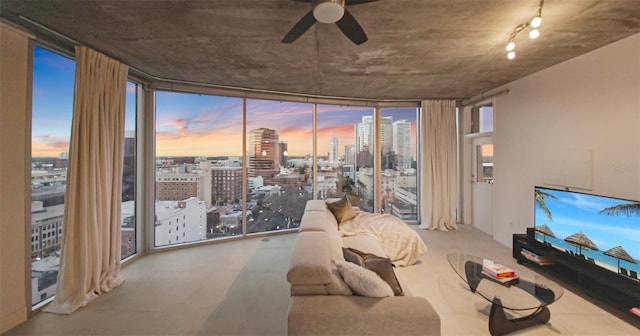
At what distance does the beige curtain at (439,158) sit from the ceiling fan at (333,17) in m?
3.39

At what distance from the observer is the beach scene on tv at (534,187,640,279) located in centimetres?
208

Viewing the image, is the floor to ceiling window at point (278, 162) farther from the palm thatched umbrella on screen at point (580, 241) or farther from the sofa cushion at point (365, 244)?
the palm thatched umbrella on screen at point (580, 241)

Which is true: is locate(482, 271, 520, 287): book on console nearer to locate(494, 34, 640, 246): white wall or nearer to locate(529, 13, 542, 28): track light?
locate(494, 34, 640, 246): white wall

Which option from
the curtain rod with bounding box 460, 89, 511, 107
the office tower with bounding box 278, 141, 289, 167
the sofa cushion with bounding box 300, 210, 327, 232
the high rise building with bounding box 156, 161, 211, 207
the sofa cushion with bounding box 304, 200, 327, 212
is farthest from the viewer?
the office tower with bounding box 278, 141, 289, 167

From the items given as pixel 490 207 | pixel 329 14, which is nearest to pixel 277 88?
pixel 329 14

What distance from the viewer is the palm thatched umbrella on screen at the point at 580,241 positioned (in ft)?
7.75

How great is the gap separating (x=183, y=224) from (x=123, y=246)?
0.77 meters

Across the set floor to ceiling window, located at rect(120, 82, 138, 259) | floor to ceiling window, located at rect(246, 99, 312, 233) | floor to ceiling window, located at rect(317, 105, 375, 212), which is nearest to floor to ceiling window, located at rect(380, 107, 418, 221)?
floor to ceiling window, located at rect(317, 105, 375, 212)

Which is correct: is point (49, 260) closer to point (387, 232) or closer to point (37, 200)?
point (37, 200)

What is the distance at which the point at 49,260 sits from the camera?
238 centimetres

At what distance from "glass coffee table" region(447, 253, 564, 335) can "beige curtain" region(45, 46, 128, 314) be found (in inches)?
144

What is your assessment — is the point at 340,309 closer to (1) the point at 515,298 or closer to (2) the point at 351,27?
(1) the point at 515,298

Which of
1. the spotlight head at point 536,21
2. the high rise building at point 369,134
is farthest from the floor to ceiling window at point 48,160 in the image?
the spotlight head at point 536,21

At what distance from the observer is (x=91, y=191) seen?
239 centimetres
